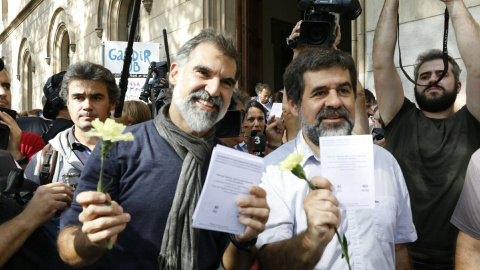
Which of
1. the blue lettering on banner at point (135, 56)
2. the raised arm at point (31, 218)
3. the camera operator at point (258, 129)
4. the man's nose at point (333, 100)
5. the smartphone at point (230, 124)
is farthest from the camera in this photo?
the blue lettering on banner at point (135, 56)

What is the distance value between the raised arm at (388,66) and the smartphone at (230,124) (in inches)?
40.1

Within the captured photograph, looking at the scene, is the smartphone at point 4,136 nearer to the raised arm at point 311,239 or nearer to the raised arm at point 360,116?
the raised arm at point 311,239

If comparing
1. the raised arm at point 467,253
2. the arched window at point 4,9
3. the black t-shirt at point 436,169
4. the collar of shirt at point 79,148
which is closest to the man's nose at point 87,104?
the collar of shirt at point 79,148

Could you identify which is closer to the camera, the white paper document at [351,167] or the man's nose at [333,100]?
the white paper document at [351,167]

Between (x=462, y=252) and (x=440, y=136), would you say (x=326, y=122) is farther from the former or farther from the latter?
(x=440, y=136)

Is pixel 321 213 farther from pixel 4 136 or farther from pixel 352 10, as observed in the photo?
pixel 4 136

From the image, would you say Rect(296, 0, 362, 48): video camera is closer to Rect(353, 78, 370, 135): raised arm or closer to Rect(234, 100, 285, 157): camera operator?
Rect(353, 78, 370, 135): raised arm

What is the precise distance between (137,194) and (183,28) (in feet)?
26.1

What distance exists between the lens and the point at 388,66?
2.88 meters

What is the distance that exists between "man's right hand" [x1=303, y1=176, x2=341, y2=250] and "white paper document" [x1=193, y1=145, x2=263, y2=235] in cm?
19

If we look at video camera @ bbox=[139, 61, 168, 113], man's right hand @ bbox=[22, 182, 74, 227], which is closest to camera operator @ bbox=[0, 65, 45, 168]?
man's right hand @ bbox=[22, 182, 74, 227]

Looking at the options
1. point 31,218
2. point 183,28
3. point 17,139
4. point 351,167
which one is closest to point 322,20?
point 351,167

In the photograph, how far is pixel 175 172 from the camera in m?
1.74

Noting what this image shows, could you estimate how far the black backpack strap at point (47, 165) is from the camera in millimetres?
2494
